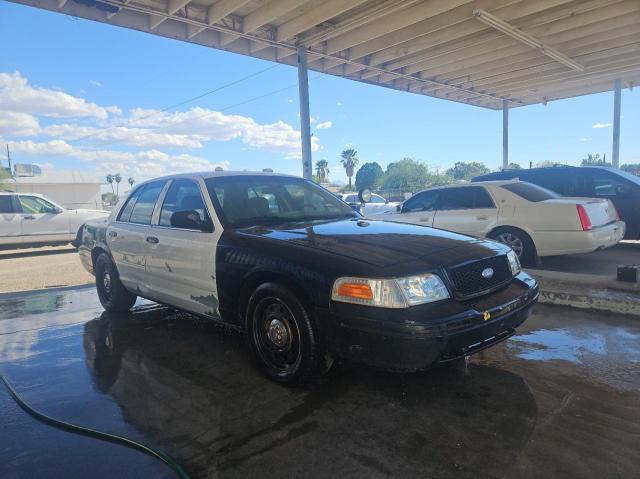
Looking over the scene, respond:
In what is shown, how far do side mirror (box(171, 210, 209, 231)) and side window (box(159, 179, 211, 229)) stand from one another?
1 cm

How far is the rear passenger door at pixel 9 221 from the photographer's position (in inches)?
492

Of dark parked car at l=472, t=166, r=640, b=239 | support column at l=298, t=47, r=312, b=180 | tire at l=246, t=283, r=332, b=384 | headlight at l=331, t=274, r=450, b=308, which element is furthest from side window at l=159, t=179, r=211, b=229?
support column at l=298, t=47, r=312, b=180

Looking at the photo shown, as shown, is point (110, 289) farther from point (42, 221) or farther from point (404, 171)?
point (404, 171)

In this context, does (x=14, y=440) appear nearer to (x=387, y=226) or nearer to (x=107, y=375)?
(x=107, y=375)

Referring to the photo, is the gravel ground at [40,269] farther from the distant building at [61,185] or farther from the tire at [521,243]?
the distant building at [61,185]

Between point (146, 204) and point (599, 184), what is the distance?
7.97 m

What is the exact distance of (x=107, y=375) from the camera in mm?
3578

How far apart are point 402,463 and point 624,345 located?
2.64 metres

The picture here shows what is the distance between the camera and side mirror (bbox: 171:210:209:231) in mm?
3748

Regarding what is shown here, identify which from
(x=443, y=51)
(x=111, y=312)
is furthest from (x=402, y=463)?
(x=443, y=51)

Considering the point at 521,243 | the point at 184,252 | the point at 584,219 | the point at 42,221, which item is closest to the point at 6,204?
the point at 42,221

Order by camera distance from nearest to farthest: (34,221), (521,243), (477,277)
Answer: (477,277), (521,243), (34,221)

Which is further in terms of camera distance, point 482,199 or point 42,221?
point 42,221

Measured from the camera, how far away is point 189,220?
375cm
